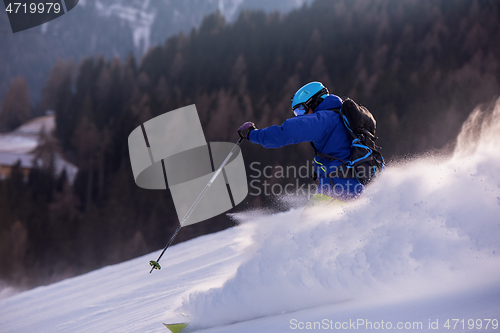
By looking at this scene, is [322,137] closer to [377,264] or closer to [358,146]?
[358,146]

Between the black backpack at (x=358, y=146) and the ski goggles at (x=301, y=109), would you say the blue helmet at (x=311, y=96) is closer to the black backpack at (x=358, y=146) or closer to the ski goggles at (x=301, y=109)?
the ski goggles at (x=301, y=109)

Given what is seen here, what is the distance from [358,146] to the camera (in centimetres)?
281

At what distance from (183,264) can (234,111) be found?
3822cm

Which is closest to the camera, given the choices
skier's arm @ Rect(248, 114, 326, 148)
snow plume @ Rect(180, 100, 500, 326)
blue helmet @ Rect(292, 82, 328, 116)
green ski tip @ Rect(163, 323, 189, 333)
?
snow plume @ Rect(180, 100, 500, 326)

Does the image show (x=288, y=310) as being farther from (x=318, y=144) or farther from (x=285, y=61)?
(x=285, y=61)

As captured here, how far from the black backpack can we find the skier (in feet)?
0.15

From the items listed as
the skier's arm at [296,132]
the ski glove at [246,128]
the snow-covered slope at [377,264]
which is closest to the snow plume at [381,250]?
the snow-covered slope at [377,264]

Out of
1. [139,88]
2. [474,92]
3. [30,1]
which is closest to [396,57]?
[474,92]

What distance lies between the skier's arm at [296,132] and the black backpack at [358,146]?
21 cm

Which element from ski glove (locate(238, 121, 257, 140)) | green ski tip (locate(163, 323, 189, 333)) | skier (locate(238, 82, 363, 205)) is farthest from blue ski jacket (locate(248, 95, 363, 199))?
Result: green ski tip (locate(163, 323, 189, 333))

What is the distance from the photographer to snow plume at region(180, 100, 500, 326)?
228 centimetres

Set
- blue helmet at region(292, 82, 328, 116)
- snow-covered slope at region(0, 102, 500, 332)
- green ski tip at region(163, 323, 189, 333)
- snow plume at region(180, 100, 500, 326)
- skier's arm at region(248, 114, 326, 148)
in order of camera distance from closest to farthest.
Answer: snow-covered slope at region(0, 102, 500, 332)
snow plume at region(180, 100, 500, 326)
green ski tip at region(163, 323, 189, 333)
skier's arm at region(248, 114, 326, 148)
blue helmet at region(292, 82, 328, 116)

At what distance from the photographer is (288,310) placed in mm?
2467

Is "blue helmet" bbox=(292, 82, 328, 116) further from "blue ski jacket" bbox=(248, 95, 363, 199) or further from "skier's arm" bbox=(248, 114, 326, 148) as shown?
"skier's arm" bbox=(248, 114, 326, 148)
